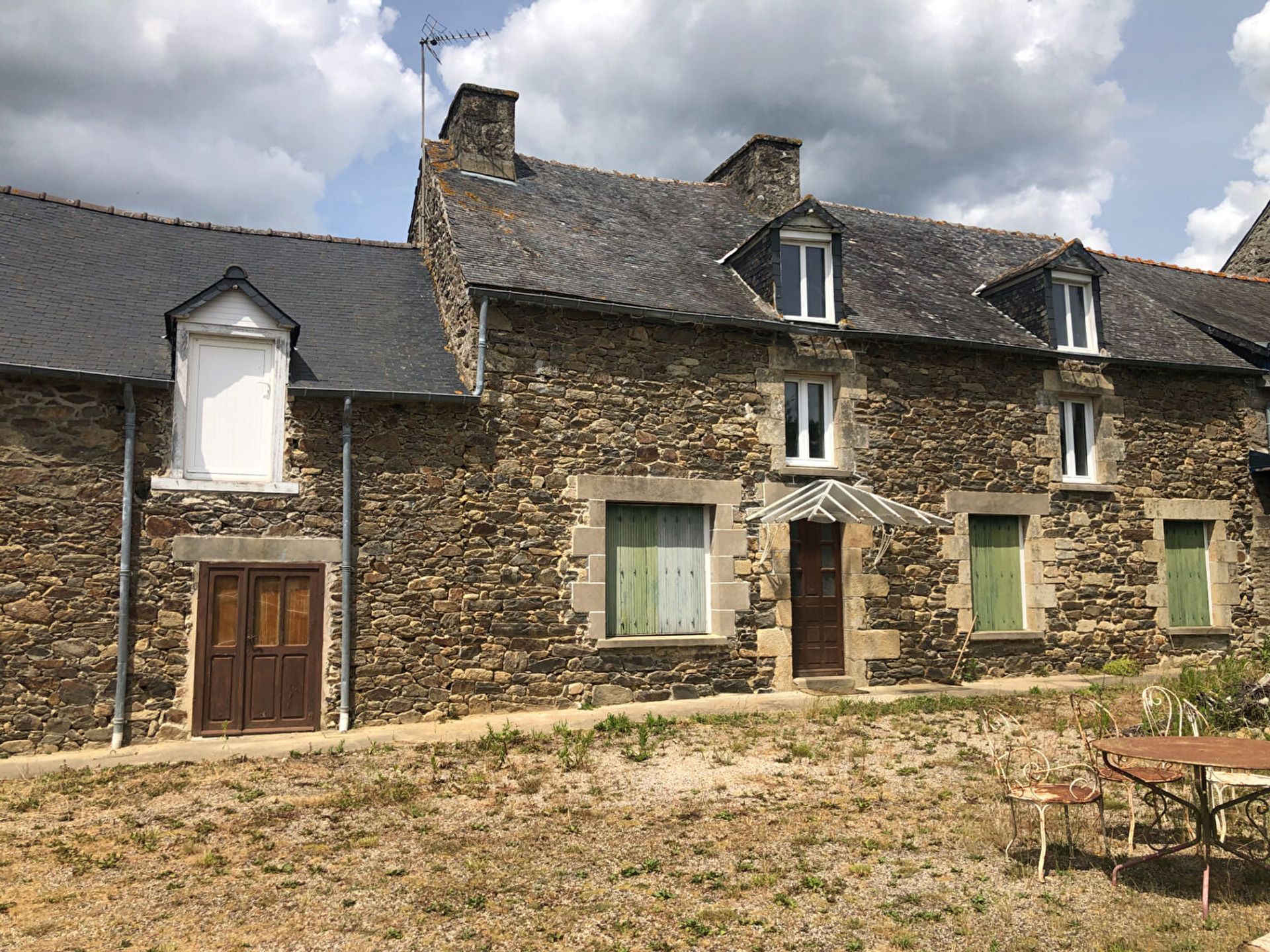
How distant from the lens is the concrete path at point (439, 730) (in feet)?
24.7

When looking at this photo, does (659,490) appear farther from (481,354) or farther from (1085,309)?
(1085,309)

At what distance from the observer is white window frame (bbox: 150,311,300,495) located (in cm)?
852

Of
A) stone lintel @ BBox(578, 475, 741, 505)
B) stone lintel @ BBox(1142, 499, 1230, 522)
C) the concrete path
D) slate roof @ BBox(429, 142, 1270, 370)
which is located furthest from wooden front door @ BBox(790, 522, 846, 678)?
stone lintel @ BBox(1142, 499, 1230, 522)

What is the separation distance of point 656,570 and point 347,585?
3.17 m

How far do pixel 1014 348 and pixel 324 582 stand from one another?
327 inches

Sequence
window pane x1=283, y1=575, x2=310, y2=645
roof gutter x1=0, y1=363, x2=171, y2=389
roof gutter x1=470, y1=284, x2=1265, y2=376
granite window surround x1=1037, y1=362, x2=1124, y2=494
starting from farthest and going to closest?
granite window surround x1=1037, y1=362, x2=1124, y2=494 → roof gutter x1=470, y1=284, x2=1265, y2=376 → window pane x1=283, y1=575, x2=310, y2=645 → roof gutter x1=0, y1=363, x2=171, y2=389

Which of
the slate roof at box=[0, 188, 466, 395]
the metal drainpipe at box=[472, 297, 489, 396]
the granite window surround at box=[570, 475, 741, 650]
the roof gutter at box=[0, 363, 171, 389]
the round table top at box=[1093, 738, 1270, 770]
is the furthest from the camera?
the granite window surround at box=[570, 475, 741, 650]

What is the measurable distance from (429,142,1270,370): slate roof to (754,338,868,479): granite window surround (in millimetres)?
429

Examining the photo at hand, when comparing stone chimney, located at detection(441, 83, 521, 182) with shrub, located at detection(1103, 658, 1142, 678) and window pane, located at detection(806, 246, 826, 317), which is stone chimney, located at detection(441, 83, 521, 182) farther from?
shrub, located at detection(1103, 658, 1142, 678)

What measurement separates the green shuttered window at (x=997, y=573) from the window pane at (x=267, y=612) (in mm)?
7712

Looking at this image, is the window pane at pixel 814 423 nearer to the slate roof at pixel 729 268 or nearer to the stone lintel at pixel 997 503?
the slate roof at pixel 729 268

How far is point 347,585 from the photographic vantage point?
28.8 ft

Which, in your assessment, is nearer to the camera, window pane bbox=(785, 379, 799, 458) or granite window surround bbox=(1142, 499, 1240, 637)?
window pane bbox=(785, 379, 799, 458)

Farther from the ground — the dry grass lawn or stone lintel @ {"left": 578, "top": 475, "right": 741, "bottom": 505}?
stone lintel @ {"left": 578, "top": 475, "right": 741, "bottom": 505}
